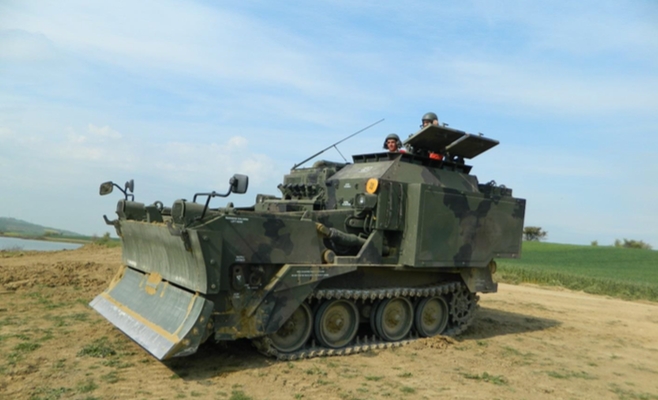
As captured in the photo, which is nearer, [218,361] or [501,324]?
[218,361]

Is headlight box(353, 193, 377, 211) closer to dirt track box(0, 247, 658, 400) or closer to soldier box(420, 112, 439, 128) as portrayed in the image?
dirt track box(0, 247, 658, 400)

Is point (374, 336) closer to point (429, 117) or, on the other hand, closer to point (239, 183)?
point (239, 183)

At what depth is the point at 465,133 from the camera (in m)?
10.3

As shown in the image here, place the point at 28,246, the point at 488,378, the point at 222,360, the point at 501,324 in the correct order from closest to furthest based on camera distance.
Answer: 1. the point at 488,378
2. the point at 222,360
3. the point at 501,324
4. the point at 28,246

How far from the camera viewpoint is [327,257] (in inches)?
318

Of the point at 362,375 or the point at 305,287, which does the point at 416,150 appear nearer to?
the point at 305,287

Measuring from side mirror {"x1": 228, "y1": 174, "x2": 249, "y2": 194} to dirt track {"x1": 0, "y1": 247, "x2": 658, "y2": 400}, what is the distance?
7.17 ft

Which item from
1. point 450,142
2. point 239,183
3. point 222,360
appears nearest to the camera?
point 239,183

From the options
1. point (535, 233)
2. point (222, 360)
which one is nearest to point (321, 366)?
point (222, 360)

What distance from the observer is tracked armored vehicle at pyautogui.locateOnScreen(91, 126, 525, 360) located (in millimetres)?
7062

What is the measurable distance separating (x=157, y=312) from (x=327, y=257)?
7.84ft

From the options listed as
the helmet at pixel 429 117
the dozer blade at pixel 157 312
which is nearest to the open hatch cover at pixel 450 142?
the helmet at pixel 429 117

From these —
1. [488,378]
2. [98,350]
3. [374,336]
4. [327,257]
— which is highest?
[327,257]

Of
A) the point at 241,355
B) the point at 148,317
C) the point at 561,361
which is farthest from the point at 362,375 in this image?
the point at 561,361
